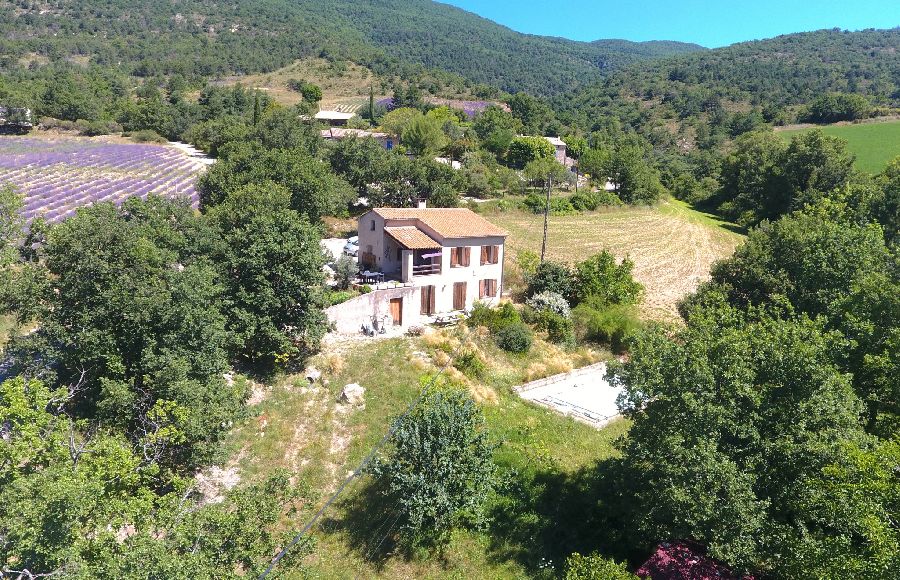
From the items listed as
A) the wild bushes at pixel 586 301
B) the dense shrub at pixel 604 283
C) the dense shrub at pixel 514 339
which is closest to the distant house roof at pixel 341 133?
the wild bushes at pixel 586 301

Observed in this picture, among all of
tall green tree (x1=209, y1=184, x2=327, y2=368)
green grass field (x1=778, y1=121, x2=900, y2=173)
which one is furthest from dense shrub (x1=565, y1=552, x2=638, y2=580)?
green grass field (x1=778, y1=121, x2=900, y2=173)

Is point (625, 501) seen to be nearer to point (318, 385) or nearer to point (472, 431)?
point (472, 431)

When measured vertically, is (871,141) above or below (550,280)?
above

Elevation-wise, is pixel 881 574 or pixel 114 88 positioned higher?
pixel 114 88

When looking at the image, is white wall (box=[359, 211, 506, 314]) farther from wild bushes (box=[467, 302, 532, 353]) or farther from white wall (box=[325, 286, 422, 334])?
wild bushes (box=[467, 302, 532, 353])

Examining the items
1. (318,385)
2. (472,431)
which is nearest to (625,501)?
(472,431)

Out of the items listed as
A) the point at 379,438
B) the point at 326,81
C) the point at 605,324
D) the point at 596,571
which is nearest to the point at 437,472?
the point at 379,438

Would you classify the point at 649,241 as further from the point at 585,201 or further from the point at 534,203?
the point at 534,203
